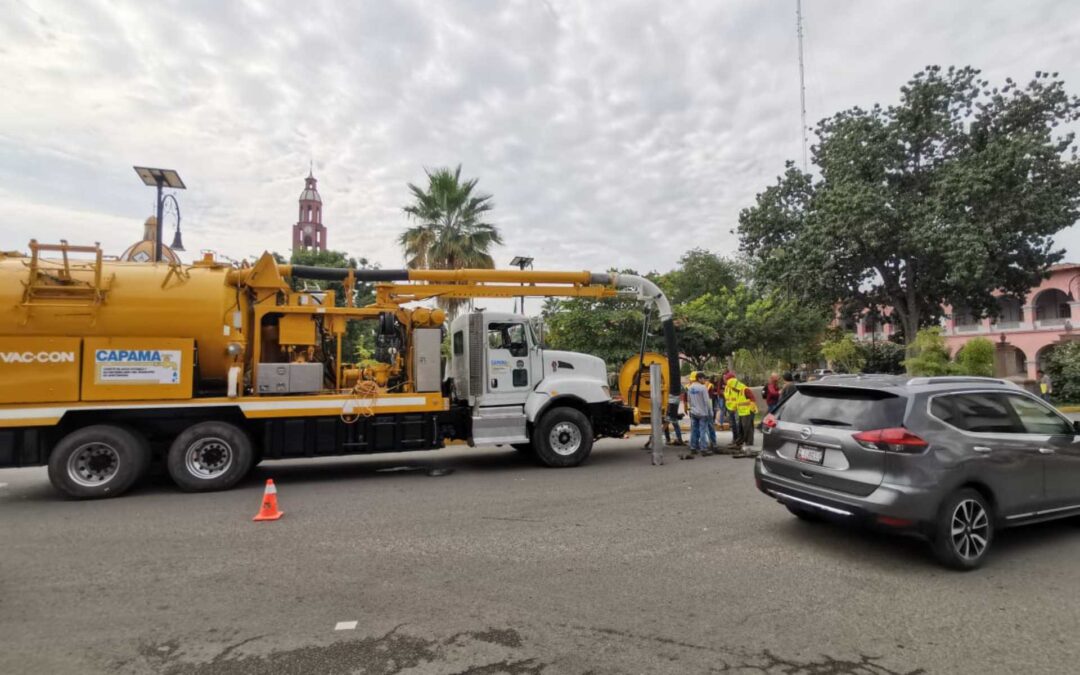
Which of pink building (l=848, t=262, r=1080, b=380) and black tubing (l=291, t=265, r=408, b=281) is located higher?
pink building (l=848, t=262, r=1080, b=380)

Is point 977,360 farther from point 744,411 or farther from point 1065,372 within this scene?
point 744,411

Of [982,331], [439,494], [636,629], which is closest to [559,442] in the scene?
[439,494]

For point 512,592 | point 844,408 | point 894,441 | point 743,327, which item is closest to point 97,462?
point 512,592

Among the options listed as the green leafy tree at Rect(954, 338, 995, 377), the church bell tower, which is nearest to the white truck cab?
the green leafy tree at Rect(954, 338, 995, 377)

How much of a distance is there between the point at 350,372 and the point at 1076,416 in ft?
75.6

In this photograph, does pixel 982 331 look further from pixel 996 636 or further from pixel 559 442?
pixel 996 636

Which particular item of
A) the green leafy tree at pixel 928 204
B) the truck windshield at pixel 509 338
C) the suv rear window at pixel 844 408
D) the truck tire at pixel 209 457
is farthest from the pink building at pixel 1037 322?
the truck tire at pixel 209 457

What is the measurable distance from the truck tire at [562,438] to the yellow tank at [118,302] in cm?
491

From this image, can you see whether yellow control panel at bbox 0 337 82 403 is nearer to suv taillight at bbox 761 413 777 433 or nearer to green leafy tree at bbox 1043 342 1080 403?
suv taillight at bbox 761 413 777 433

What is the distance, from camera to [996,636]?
3.69 meters

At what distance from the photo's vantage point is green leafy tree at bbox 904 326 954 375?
69.7ft

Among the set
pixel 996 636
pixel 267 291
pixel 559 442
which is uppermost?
pixel 267 291

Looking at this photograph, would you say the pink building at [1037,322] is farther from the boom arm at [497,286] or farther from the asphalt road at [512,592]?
the asphalt road at [512,592]

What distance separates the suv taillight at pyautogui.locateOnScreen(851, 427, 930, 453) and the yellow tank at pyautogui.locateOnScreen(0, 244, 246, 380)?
8184mm
